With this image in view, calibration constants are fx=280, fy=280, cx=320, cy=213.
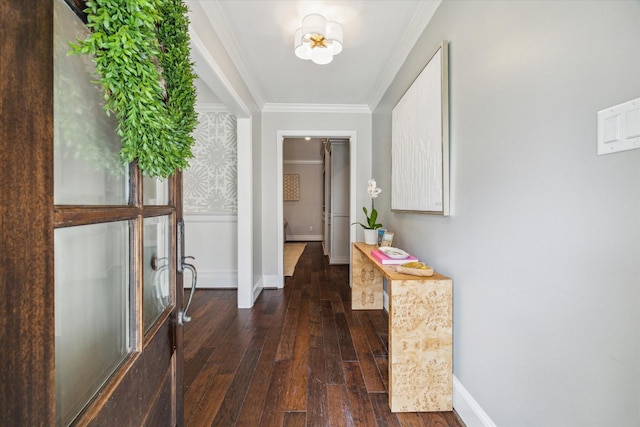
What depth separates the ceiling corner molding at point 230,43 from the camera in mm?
1887

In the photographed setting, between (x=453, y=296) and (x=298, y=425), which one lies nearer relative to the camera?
(x=298, y=425)

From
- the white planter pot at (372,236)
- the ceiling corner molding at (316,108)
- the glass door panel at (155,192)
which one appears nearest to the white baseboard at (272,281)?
the white planter pot at (372,236)

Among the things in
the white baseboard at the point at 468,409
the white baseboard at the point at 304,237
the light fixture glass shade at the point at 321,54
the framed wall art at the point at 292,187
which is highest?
the light fixture glass shade at the point at 321,54

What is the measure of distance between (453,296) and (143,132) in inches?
64.5

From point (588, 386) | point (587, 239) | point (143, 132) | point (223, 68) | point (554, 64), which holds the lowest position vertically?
point (588, 386)

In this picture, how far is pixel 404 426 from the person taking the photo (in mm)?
1453

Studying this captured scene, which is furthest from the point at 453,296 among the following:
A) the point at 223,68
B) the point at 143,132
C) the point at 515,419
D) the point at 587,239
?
the point at 223,68

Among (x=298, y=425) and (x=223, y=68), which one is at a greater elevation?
(x=223, y=68)

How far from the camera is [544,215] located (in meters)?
0.98

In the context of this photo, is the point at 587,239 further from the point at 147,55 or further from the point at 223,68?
the point at 223,68

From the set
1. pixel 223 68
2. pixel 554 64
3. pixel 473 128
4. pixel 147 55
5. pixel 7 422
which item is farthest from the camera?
pixel 223 68

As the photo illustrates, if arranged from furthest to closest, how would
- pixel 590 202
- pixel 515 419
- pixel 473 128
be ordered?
pixel 473 128 < pixel 515 419 < pixel 590 202

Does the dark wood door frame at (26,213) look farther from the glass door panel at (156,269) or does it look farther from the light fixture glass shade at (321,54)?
the light fixture glass shade at (321,54)

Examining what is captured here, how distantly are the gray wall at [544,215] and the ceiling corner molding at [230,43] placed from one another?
1.49m
